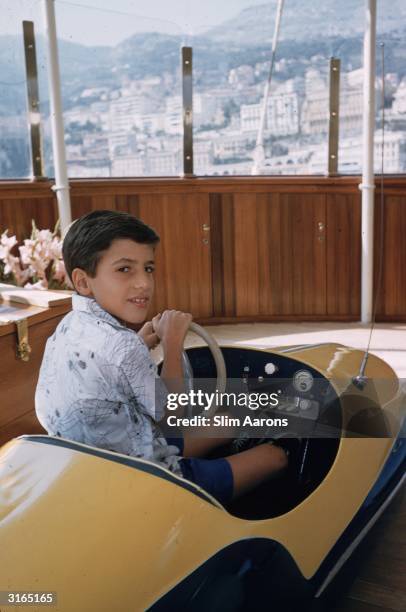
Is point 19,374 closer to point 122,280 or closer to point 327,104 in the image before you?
point 122,280

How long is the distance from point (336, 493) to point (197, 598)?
1.60 ft

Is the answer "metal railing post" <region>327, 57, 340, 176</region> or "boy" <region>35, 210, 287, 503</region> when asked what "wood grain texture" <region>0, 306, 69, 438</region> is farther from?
"metal railing post" <region>327, 57, 340, 176</region>

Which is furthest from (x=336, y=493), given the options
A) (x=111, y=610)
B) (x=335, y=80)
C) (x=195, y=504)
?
(x=335, y=80)

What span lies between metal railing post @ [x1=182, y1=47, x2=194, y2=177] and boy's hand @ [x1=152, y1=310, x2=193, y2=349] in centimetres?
328

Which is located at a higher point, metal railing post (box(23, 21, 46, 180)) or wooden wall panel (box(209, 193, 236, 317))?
metal railing post (box(23, 21, 46, 180))

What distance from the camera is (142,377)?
1.37 meters

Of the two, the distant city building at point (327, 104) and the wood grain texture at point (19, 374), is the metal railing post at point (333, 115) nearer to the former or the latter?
the distant city building at point (327, 104)

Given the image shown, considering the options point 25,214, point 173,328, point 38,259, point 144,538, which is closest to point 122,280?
point 173,328

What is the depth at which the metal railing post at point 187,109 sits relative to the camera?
15.2 feet

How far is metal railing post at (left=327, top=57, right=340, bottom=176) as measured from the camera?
470cm

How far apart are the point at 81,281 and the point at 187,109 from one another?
3.47 metres

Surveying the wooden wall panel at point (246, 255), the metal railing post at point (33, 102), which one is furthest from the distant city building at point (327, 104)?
the metal railing post at point (33, 102)

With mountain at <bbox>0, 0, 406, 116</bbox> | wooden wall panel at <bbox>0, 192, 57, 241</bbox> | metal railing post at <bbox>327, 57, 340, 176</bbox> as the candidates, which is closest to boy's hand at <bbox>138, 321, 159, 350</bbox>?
wooden wall panel at <bbox>0, 192, 57, 241</bbox>

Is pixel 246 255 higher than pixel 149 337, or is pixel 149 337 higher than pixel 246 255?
pixel 149 337
